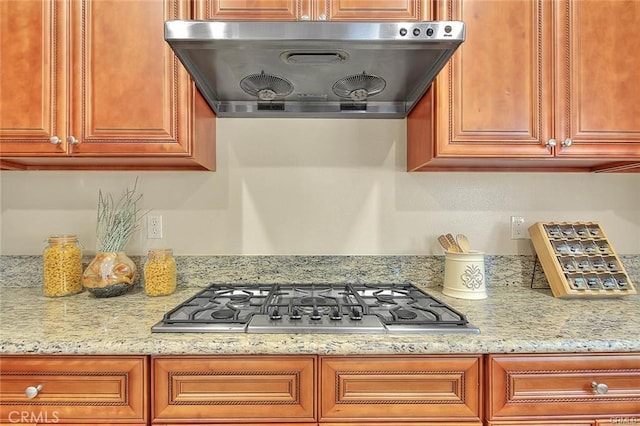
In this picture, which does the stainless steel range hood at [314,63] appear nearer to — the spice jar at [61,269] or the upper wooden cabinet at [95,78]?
the upper wooden cabinet at [95,78]

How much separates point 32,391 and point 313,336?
773 mm

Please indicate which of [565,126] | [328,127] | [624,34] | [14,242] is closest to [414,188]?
[328,127]

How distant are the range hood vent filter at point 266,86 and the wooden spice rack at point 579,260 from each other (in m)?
1.25

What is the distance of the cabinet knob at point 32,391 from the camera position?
891mm

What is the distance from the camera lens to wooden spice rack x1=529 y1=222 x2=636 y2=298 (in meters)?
1.31

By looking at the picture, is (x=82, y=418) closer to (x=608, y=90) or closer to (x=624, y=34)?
(x=608, y=90)

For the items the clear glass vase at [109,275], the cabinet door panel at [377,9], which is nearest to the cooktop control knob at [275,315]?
the clear glass vase at [109,275]

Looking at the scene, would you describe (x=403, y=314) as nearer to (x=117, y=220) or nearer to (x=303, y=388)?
(x=303, y=388)

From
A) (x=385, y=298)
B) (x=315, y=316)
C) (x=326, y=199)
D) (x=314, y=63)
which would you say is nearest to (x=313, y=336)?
(x=315, y=316)

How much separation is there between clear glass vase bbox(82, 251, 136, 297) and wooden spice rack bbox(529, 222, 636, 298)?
5.75 ft

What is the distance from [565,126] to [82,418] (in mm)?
1819

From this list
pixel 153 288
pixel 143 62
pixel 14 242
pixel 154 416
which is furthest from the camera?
pixel 14 242

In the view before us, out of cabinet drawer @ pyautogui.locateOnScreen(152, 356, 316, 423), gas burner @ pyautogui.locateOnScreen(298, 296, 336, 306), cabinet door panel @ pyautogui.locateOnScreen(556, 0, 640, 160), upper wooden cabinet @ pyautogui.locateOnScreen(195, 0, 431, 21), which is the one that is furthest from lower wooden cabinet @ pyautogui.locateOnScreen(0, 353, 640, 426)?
upper wooden cabinet @ pyautogui.locateOnScreen(195, 0, 431, 21)

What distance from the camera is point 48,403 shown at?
2.97 feet
